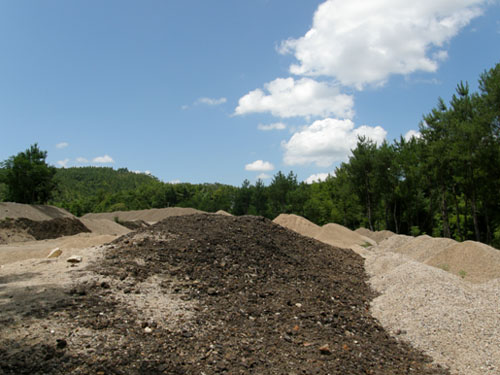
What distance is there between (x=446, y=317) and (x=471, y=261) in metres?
6.09

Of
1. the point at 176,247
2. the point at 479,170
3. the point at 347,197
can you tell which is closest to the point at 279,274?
the point at 176,247

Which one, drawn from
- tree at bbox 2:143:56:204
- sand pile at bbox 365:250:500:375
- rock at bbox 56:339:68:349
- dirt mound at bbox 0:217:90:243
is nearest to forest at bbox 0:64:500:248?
tree at bbox 2:143:56:204

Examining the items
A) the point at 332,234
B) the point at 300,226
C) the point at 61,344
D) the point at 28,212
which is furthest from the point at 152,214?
the point at 61,344

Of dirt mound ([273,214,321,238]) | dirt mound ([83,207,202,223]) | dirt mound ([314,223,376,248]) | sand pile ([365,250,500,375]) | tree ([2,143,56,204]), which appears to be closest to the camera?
sand pile ([365,250,500,375])

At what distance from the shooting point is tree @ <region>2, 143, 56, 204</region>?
99.8ft

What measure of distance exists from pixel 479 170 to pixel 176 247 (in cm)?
2072

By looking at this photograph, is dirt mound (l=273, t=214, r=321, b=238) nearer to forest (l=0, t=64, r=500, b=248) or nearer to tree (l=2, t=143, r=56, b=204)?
forest (l=0, t=64, r=500, b=248)

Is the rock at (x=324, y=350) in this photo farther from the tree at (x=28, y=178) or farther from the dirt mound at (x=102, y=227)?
the tree at (x=28, y=178)

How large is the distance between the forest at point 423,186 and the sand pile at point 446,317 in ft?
51.4

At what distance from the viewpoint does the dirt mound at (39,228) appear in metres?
21.2

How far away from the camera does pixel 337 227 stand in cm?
2256

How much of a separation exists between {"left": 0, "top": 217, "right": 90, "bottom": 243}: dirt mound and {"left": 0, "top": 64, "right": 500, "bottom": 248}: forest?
10.2m

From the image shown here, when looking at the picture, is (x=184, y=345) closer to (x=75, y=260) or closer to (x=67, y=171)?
(x=75, y=260)

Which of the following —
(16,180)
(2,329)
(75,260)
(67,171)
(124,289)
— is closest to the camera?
(2,329)
